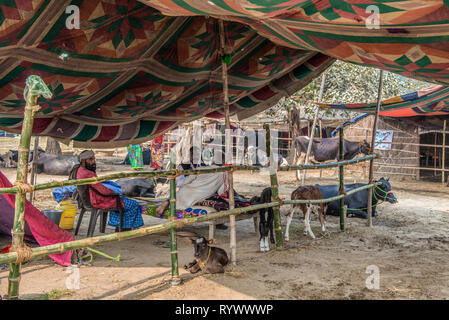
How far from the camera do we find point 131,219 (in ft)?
18.0

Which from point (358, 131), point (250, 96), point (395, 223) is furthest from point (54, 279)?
point (358, 131)

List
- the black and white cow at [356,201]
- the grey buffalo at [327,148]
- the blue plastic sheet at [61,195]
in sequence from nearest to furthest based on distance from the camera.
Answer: the blue plastic sheet at [61,195], the black and white cow at [356,201], the grey buffalo at [327,148]

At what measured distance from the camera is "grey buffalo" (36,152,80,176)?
13297 mm

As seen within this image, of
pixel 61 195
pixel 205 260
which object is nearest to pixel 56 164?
pixel 61 195

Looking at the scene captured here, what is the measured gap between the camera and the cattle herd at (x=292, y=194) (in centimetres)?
404

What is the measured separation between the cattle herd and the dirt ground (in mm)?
186

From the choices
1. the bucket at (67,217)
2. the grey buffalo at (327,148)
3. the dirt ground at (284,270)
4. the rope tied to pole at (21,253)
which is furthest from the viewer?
the grey buffalo at (327,148)

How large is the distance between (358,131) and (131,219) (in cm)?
1292

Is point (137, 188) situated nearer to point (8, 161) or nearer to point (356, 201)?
point (356, 201)

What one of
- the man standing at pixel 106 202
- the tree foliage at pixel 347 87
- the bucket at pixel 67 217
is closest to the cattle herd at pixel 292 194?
the man standing at pixel 106 202

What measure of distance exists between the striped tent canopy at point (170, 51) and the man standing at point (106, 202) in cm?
46

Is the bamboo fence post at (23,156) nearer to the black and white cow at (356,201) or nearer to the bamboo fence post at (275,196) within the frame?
the bamboo fence post at (275,196)

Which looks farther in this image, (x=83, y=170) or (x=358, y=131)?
(x=358, y=131)

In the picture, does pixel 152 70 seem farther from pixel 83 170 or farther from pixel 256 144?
pixel 256 144
